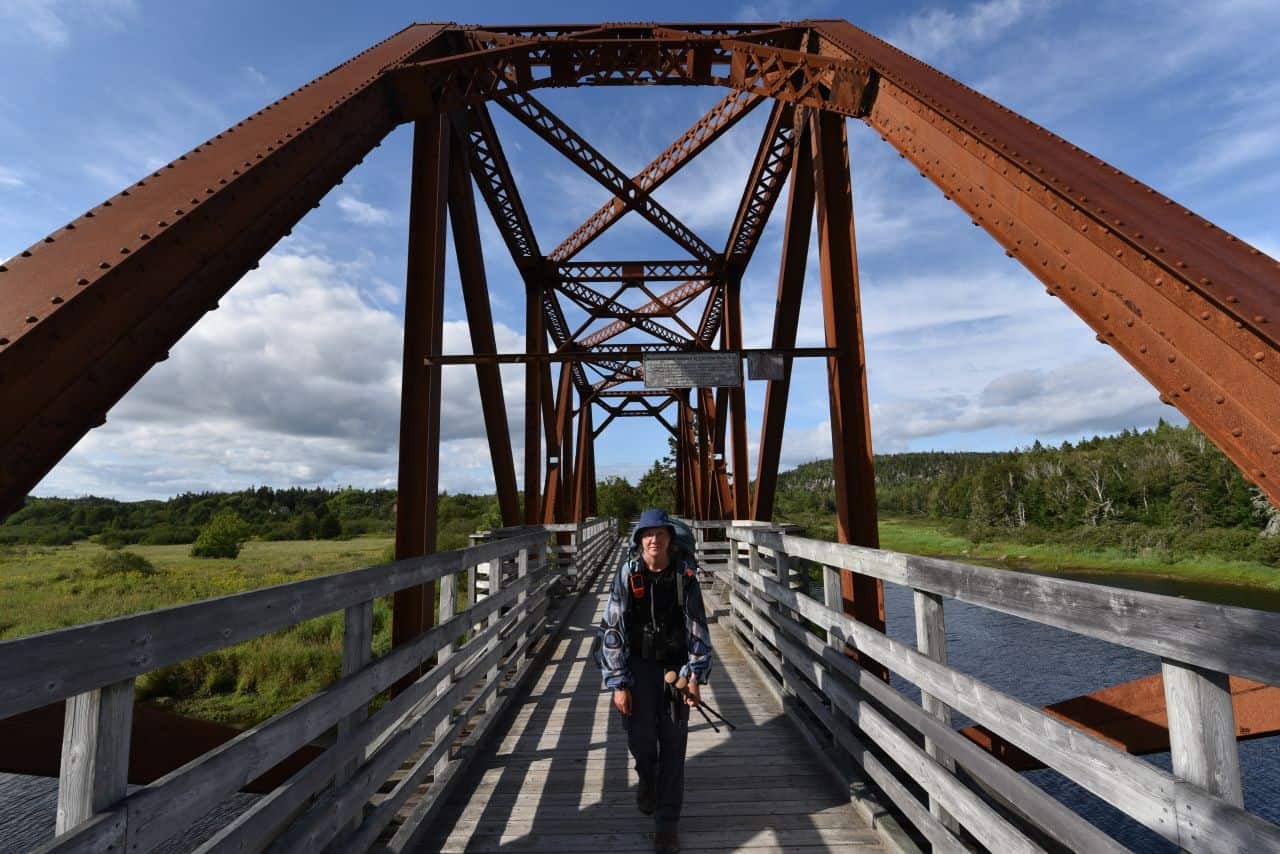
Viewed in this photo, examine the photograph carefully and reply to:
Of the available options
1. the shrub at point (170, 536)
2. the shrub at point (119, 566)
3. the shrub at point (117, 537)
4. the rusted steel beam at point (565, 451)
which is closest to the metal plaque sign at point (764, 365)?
the rusted steel beam at point (565, 451)

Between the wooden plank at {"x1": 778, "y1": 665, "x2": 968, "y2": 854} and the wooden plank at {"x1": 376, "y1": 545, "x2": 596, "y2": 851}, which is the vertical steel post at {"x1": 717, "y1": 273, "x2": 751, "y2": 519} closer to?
the wooden plank at {"x1": 376, "y1": 545, "x2": 596, "y2": 851}

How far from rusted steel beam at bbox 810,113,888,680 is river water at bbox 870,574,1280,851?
554 centimetres

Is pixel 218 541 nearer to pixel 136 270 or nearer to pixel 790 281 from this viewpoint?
pixel 790 281

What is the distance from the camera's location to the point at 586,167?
29.2ft

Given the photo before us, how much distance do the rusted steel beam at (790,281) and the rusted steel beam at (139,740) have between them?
5724mm

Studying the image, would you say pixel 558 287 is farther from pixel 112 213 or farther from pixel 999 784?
pixel 999 784

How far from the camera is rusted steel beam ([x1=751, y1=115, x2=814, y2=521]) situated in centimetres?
711

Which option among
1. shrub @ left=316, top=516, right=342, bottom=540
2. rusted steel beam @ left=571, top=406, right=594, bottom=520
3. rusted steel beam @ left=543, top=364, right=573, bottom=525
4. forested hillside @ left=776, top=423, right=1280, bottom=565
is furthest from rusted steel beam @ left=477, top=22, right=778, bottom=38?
shrub @ left=316, top=516, right=342, bottom=540

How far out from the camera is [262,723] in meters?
1.74

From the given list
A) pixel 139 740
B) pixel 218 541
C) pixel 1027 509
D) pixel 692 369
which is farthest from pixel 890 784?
pixel 1027 509

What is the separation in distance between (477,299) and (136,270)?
4408 millimetres

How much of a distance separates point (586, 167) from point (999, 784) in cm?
875

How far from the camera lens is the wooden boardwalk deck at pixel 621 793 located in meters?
2.96

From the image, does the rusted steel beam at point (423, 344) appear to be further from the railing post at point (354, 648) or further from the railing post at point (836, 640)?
the railing post at point (836, 640)
